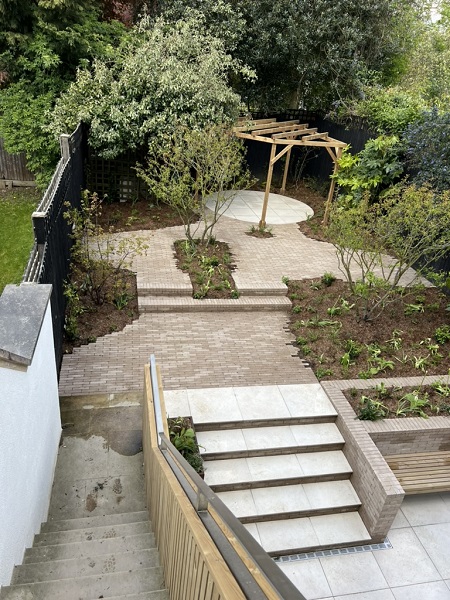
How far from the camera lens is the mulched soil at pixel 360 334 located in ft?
23.8

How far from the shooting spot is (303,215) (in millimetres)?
13258

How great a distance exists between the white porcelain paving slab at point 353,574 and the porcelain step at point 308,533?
15cm

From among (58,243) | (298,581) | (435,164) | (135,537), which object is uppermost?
(435,164)

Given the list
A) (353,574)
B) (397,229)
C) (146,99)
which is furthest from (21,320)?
(146,99)

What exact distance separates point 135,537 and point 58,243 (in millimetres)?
4205

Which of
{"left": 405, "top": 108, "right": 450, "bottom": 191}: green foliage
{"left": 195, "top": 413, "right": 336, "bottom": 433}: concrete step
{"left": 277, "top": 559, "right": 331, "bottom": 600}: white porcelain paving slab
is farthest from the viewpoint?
{"left": 405, "top": 108, "right": 450, "bottom": 191}: green foliage

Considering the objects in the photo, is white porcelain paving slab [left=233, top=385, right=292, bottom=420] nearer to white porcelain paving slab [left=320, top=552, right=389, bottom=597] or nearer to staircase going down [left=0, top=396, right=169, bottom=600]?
staircase going down [left=0, top=396, right=169, bottom=600]

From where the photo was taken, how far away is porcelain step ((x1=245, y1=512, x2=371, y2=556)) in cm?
515

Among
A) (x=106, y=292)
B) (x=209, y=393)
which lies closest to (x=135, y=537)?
(x=209, y=393)

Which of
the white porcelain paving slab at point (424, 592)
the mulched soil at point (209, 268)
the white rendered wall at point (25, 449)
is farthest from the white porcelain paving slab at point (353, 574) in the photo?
the mulched soil at point (209, 268)

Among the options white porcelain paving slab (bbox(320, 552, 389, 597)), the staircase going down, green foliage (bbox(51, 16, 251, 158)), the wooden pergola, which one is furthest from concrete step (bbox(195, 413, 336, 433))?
green foliage (bbox(51, 16, 251, 158))

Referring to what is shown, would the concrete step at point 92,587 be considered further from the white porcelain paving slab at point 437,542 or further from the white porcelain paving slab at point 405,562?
the white porcelain paving slab at point 437,542

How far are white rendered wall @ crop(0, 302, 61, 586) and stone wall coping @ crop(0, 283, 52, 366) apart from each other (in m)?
0.12

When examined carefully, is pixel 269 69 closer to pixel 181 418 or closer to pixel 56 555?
pixel 181 418
